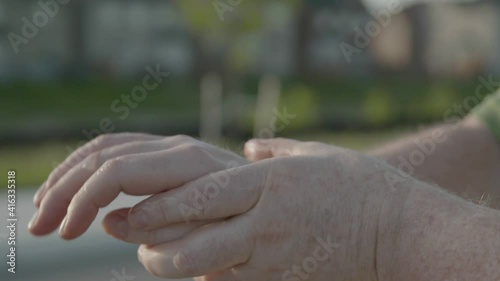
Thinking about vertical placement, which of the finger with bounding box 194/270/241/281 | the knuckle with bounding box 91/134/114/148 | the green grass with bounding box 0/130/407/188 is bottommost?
the finger with bounding box 194/270/241/281

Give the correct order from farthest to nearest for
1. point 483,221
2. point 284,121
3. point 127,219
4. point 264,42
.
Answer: point 264,42 → point 284,121 → point 127,219 → point 483,221

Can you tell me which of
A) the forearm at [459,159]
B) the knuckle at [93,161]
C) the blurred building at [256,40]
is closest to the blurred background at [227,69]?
the blurred building at [256,40]

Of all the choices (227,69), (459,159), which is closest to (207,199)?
(459,159)

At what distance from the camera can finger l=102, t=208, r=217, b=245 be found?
73.9 inches

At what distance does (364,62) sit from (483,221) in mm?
42203

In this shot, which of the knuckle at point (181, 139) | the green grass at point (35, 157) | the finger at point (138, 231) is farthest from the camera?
the green grass at point (35, 157)

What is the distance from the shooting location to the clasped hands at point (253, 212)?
183 centimetres

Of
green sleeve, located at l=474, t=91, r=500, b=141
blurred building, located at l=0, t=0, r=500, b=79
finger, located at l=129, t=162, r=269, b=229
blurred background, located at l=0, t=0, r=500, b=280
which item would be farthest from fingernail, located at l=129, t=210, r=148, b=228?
blurred building, located at l=0, t=0, r=500, b=79

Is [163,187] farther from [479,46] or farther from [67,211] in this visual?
[479,46]

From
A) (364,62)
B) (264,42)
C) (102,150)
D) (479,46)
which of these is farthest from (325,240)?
(479,46)

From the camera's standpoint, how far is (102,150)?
2.00 meters

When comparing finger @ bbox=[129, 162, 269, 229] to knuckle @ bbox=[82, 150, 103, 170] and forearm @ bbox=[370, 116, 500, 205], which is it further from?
forearm @ bbox=[370, 116, 500, 205]

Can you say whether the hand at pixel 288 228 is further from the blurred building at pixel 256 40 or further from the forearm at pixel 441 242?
the blurred building at pixel 256 40

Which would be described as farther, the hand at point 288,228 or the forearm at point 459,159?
the forearm at point 459,159
